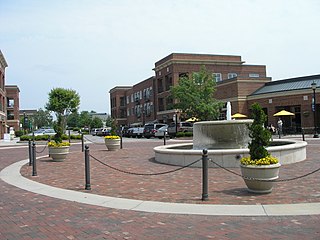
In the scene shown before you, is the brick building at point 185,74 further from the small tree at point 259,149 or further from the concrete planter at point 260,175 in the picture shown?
the concrete planter at point 260,175

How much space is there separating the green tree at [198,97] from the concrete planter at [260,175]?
33616mm

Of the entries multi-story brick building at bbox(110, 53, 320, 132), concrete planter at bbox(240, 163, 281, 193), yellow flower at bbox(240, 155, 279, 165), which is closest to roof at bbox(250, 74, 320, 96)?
multi-story brick building at bbox(110, 53, 320, 132)

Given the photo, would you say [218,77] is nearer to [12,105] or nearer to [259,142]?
[12,105]

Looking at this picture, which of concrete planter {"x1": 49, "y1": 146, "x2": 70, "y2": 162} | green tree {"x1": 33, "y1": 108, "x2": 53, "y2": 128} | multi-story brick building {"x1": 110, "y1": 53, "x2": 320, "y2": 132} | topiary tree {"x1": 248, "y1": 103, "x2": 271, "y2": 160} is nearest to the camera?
topiary tree {"x1": 248, "y1": 103, "x2": 271, "y2": 160}

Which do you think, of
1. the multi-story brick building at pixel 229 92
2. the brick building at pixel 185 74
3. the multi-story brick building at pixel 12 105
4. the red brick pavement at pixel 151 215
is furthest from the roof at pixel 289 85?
the multi-story brick building at pixel 12 105

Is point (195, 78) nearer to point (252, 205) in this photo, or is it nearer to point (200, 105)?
point (200, 105)

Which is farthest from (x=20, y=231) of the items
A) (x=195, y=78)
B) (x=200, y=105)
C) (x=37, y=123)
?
(x=37, y=123)

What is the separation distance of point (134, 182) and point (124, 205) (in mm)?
2789

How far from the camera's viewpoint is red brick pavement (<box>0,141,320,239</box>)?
596 cm

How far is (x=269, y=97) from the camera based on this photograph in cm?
4569

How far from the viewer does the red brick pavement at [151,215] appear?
5961 millimetres

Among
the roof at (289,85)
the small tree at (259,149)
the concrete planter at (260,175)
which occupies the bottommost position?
the concrete planter at (260,175)

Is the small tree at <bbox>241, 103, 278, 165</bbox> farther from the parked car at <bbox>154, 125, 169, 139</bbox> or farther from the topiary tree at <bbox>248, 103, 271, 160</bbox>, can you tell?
the parked car at <bbox>154, 125, 169, 139</bbox>

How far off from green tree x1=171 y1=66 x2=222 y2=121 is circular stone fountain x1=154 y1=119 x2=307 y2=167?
2637 cm
